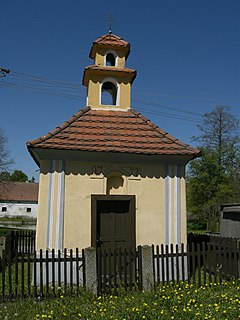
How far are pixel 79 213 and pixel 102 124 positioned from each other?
9.32ft

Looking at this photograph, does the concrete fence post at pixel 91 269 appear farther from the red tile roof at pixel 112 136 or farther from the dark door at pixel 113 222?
the red tile roof at pixel 112 136

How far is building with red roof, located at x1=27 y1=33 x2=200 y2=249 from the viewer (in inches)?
333

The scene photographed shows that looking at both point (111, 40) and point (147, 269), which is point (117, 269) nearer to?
point (147, 269)

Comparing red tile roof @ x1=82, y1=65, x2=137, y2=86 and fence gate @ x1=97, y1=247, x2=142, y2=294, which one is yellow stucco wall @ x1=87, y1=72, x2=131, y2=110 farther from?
fence gate @ x1=97, y1=247, x2=142, y2=294

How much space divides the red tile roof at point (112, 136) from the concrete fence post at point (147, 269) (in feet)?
8.98

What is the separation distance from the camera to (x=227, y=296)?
630 centimetres

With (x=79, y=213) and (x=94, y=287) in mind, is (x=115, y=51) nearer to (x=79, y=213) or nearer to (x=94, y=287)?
(x=79, y=213)

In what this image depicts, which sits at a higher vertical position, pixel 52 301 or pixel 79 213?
pixel 79 213

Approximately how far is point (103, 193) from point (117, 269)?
222cm

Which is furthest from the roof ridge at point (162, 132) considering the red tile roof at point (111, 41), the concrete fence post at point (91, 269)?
A: the concrete fence post at point (91, 269)

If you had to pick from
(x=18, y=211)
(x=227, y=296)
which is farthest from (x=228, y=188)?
(x=18, y=211)

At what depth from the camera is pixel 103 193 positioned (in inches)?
345

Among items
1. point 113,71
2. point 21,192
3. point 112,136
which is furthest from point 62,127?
point 21,192

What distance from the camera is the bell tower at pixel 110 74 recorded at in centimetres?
1060
